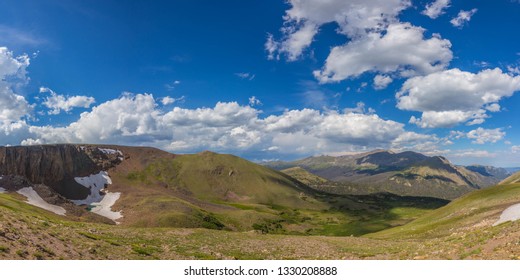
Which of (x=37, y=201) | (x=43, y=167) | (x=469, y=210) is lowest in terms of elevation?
(x=37, y=201)

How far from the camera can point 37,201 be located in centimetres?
13812

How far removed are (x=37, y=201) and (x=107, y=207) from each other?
36.2m

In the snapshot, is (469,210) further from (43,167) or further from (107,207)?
(43,167)

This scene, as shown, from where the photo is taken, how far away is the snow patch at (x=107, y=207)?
151275 millimetres

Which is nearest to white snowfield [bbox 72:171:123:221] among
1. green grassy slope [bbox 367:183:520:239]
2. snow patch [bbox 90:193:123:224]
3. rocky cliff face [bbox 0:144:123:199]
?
snow patch [bbox 90:193:123:224]

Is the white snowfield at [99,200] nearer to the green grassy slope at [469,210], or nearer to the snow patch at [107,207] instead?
the snow patch at [107,207]

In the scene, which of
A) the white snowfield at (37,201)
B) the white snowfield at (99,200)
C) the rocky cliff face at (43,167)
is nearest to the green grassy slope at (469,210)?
the white snowfield at (99,200)

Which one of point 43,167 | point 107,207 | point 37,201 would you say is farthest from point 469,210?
point 43,167

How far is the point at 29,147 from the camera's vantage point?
183750mm

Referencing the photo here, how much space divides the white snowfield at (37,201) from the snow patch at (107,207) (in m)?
20.5

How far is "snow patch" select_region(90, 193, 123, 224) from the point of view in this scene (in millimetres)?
151275
